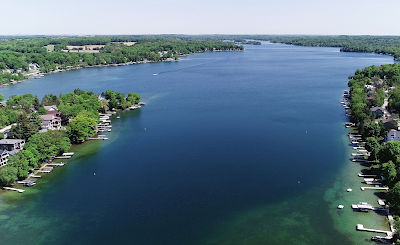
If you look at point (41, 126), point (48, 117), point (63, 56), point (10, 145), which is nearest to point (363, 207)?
point (10, 145)

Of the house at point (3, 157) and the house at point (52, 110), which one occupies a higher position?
the house at point (52, 110)

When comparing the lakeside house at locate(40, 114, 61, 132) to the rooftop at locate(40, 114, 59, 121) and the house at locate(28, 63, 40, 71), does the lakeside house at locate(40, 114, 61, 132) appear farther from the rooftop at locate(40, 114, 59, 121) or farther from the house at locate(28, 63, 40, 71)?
the house at locate(28, 63, 40, 71)

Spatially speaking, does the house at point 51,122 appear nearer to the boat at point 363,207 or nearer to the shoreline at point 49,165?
the shoreline at point 49,165

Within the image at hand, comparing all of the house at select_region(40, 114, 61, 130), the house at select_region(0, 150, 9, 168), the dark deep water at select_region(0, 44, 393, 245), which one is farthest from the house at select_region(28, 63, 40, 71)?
the house at select_region(0, 150, 9, 168)

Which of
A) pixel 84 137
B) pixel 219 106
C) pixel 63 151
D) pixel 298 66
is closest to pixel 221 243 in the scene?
pixel 63 151

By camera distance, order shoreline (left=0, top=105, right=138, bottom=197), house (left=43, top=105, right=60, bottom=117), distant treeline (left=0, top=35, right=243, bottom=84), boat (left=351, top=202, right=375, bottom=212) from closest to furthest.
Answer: boat (left=351, top=202, right=375, bottom=212) < shoreline (left=0, top=105, right=138, bottom=197) < house (left=43, top=105, right=60, bottom=117) < distant treeline (left=0, top=35, right=243, bottom=84)

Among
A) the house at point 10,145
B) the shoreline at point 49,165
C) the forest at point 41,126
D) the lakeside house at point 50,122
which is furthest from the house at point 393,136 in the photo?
the lakeside house at point 50,122

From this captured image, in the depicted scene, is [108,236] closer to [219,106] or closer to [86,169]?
[86,169]

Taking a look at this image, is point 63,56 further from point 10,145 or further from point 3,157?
point 3,157

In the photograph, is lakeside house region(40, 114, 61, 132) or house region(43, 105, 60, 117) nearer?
lakeside house region(40, 114, 61, 132)
